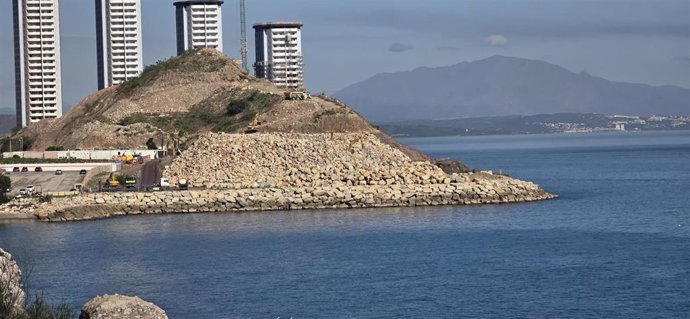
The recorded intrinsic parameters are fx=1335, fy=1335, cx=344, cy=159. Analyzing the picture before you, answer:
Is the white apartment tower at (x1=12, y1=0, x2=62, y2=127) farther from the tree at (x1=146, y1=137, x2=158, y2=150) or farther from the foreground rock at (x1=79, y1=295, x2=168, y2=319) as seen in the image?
the foreground rock at (x1=79, y1=295, x2=168, y2=319)

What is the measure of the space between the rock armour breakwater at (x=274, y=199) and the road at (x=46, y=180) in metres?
7.32

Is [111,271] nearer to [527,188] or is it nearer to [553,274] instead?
[553,274]

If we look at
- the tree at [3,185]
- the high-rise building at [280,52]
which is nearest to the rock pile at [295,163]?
the tree at [3,185]

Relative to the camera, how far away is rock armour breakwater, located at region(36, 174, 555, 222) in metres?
63.6

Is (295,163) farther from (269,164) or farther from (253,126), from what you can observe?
(253,126)

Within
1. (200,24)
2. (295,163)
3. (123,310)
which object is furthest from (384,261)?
(200,24)

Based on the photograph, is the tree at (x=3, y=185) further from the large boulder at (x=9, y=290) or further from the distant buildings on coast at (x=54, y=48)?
the distant buildings on coast at (x=54, y=48)

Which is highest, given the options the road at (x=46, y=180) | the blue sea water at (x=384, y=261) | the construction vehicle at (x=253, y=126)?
the construction vehicle at (x=253, y=126)

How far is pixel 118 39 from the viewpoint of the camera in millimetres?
131250

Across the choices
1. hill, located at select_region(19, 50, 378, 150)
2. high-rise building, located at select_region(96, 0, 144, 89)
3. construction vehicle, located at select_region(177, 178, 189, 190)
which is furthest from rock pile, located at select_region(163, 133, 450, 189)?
high-rise building, located at select_region(96, 0, 144, 89)

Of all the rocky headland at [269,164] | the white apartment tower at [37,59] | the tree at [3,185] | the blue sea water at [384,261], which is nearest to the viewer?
the blue sea water at [384,261]

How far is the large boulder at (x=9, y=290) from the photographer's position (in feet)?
66.0

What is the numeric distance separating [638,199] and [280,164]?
63.4 ft

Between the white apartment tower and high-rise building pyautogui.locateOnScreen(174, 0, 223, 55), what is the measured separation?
14.2m
